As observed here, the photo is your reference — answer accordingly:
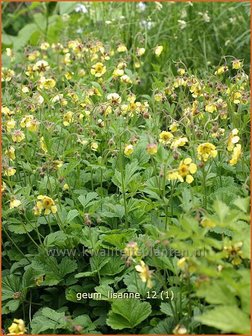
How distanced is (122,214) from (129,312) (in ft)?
1.44

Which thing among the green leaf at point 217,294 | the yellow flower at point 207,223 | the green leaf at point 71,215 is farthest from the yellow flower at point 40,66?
the green leaf at point 217,294

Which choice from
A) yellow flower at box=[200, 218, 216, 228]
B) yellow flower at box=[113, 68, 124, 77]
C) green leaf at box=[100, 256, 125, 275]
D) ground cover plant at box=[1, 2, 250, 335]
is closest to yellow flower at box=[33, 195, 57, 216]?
ground cover plant at box=[1, 2, 250, 335]

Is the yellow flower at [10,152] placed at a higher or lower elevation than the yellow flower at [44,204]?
higher

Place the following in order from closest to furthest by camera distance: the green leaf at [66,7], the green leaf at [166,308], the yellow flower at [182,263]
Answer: the yellow flower at [182,263] < the green leaf at [166,308] < the green leaf at [66,7]

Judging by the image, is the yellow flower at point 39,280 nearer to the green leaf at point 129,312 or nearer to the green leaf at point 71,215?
the green leaf at point 71,215

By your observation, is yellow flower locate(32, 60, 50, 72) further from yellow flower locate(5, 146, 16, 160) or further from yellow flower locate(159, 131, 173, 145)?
yellow flower locate(159, 131, 173, 145)

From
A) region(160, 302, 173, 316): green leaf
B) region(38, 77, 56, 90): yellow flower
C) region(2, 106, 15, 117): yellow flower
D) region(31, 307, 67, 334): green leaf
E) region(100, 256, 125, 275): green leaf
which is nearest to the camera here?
region(160, 302, 173, 316): green leaf

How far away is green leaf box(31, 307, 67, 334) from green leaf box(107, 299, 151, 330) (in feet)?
0.53

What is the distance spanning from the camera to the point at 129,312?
2.11 metres

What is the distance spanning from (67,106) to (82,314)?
1051 mm

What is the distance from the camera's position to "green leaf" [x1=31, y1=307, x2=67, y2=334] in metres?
2.17

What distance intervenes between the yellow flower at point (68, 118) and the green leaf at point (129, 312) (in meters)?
0.92

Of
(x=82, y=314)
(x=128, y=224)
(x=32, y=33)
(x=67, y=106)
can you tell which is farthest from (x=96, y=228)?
(x=32, y=33)

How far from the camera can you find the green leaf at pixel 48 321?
2168mm
